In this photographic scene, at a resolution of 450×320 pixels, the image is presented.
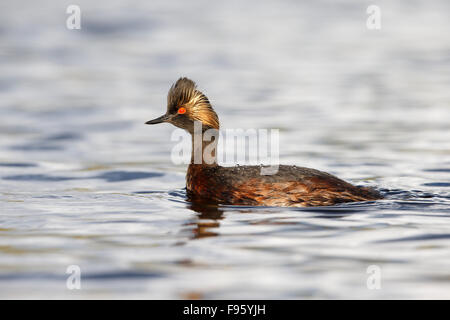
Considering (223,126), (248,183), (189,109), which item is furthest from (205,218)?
(223,126)

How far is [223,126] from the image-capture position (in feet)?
56.0

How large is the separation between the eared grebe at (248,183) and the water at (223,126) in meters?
0.19

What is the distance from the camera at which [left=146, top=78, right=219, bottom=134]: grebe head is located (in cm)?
1103

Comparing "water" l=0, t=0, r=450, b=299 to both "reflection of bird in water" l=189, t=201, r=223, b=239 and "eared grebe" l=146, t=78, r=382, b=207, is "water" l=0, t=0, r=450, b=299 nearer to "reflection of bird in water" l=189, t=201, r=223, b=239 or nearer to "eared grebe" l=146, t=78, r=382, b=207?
"reflection of bird in water" l=189, t=201, r=223, b=239

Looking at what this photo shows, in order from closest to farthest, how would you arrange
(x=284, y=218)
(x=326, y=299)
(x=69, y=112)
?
(x=326, y=299) < (x=284, y=218) < (x=69, y=112)

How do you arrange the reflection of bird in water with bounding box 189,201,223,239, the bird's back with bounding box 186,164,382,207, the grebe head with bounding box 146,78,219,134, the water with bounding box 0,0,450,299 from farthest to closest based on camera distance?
1. the grebe head with bounding box 146,78,219,134
2. the bird's back with bounding box 186,164,382,207
3. the reflection of bird in water with bounding box 189,201,223,239
4. the water with bounding box 0,0,450,299

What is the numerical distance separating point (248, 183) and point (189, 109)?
Answer: 1.54 metres

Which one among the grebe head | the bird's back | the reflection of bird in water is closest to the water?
the reflection of bird in water

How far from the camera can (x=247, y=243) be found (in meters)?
8.48

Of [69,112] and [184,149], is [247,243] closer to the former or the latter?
[184,149]

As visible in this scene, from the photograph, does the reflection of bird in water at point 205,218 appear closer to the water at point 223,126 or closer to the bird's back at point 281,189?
the water at point 223,126

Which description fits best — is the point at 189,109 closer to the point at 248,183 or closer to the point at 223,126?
the point at 248,183

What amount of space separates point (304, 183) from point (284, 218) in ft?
2.27

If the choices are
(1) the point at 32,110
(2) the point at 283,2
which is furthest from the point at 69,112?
(2) the point at 283,2
